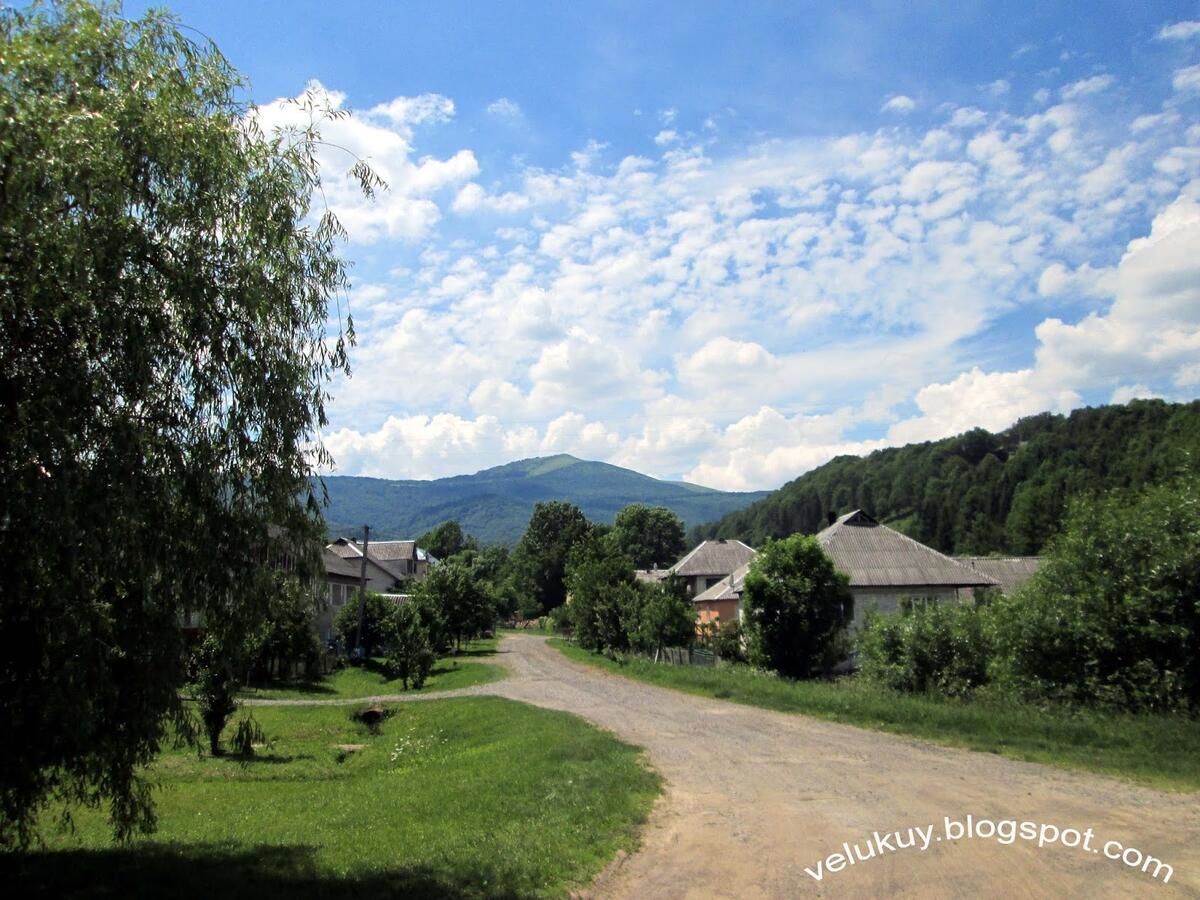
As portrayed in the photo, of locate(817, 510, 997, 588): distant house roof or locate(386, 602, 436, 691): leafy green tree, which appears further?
locate(817, 510, 997, 588): distant house roof

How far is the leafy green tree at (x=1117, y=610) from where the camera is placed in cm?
1711

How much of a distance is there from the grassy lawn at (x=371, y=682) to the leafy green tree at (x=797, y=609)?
44.4 ft

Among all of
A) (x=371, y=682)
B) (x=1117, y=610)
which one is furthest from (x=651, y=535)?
(x=1117, y=610)

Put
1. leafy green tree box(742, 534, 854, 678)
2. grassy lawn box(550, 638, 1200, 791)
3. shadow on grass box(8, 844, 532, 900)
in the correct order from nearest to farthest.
Result: shadow on grass box(8, 844, 532, 900) → grassy lawn box(550, 638, 1200, 791) → leafy green tree box(742, 534, 854, 678)

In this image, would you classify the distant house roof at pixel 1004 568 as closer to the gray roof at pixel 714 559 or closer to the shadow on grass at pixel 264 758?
the gray roof at pixel 714 559

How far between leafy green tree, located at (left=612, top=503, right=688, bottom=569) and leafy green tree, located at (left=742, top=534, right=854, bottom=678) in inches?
3658

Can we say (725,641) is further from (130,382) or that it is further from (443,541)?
(443,541)

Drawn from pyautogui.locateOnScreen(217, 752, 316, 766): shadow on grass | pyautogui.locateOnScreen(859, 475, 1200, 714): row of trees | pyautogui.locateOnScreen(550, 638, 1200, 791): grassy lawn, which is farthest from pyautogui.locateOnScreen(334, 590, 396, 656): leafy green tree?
pyautogui.locateOnScreen(859, 475, 1200, 714): row of trees

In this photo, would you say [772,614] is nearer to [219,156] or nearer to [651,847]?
[651,847]

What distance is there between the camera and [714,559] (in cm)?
7394

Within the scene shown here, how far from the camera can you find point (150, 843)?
33.9 ft

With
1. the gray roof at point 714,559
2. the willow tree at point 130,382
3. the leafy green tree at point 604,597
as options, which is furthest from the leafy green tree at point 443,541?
the willow tree at point 130,382

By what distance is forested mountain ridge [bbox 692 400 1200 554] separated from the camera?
98938 millimetres

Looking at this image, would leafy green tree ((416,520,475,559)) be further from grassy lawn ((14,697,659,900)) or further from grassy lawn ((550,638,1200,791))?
grassy lawn ((14,697,659,900))
